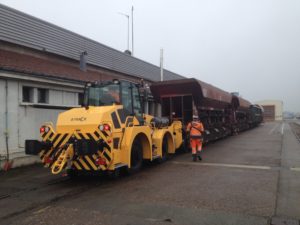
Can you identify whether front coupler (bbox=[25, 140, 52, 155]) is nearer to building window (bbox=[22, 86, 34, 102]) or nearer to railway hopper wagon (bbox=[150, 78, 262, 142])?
building window (bbox=[22, 86, 34, 102])

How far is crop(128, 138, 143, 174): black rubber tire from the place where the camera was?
9242 millimetres

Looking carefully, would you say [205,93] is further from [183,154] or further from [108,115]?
[108,115]

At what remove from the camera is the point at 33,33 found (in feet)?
45.1

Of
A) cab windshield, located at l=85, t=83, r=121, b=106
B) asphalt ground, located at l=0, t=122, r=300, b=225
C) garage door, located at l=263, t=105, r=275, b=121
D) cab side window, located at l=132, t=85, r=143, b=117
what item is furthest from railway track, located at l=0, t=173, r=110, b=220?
garage door, located at l=263, t=105, r=275, b=121

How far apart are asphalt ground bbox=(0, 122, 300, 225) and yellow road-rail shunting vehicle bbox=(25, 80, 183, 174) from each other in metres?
0.55

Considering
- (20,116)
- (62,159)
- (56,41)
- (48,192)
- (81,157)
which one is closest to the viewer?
(48,192)

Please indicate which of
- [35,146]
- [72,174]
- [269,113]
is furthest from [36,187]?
[269,113]

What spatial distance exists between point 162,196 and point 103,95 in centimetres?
390

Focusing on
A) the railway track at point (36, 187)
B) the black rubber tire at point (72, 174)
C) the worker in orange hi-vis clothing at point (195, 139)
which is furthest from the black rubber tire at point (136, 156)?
the worker in orange hi-vis clothing at point (195, 139)

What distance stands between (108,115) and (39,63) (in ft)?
19.6

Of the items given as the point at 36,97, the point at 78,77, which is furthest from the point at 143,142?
the point at 78,77

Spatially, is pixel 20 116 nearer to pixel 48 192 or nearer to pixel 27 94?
pixel 27 94

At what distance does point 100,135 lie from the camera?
7.75m

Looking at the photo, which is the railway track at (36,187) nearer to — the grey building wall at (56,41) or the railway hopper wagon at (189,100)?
the grey building wall at (56,41)
